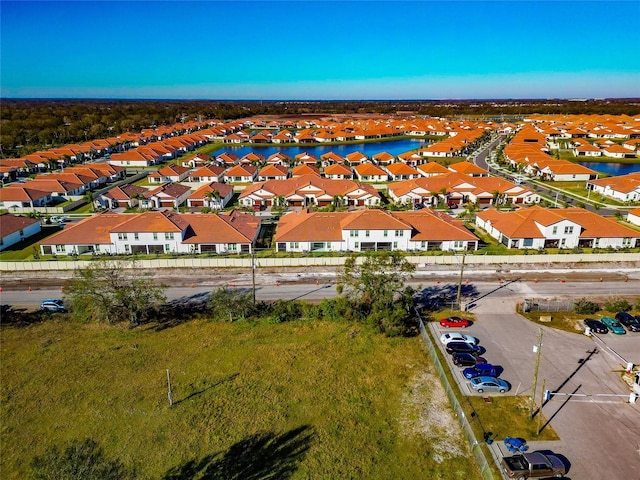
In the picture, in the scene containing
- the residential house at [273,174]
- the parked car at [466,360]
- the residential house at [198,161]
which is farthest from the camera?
the residential house at [198,161]

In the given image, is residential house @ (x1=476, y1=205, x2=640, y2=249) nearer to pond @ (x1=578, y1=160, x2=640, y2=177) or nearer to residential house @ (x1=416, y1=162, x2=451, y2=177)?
residential house @ (x1=416, y1=162, x2=451, y2=177)

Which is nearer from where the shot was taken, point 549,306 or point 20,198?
point 549,306

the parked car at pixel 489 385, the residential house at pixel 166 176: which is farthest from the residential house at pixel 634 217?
the residential house at pixel 166 176

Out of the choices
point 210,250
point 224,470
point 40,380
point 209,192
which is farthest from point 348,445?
point 209,192

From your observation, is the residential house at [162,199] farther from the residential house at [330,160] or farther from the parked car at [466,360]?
the parked car at [466,360]

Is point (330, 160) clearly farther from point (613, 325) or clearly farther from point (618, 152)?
point (618, 152)

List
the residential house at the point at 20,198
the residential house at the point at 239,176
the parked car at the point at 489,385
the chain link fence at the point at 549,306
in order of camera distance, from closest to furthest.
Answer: the parked car at the point at 489,385
the chain link fence at the point at 549,306
the residential house at the point at 20,198
the residential house at the point at 239,176

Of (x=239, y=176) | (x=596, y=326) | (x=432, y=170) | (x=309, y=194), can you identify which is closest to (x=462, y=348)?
(x=596, y=326)

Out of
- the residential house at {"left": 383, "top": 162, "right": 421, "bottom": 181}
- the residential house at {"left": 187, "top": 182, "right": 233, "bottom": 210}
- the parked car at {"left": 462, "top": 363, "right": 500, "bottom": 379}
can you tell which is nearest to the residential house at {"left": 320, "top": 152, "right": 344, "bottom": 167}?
the residential house at {"left": 383, "top": 162, "right": 421, "bottom": 181}
